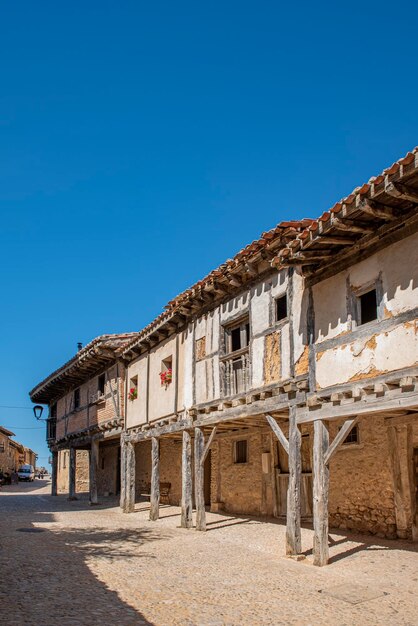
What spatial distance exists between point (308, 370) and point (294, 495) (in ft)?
7.31

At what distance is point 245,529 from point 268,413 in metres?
3.72

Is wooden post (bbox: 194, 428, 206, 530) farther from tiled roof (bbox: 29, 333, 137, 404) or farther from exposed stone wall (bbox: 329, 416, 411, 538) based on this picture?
tiled roof (bbox: 29, 333, 137, 404)

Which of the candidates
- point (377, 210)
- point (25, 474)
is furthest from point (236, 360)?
point (25, 474)

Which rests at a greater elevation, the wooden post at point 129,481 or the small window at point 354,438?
the small window at point 354,438

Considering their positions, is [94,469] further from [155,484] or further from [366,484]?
[366,484]

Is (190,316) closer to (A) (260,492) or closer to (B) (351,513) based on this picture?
(A) (260,492)

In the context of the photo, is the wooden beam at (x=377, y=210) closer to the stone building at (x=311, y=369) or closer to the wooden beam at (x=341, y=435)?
the stone building at (x=311, y=369)

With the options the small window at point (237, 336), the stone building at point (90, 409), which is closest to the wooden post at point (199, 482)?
the small window at point (237, 336)

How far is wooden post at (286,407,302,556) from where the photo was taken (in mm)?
10117

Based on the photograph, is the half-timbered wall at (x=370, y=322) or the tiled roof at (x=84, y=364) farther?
the tiled roof at (x=84, y=364)

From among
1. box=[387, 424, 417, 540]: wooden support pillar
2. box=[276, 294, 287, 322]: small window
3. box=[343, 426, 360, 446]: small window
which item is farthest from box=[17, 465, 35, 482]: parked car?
box=[387, 424, 417, 540]: wooden support pillar

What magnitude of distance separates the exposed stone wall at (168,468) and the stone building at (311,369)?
116 inches

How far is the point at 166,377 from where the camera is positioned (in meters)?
16.7

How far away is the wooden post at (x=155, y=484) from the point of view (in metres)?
16.7
